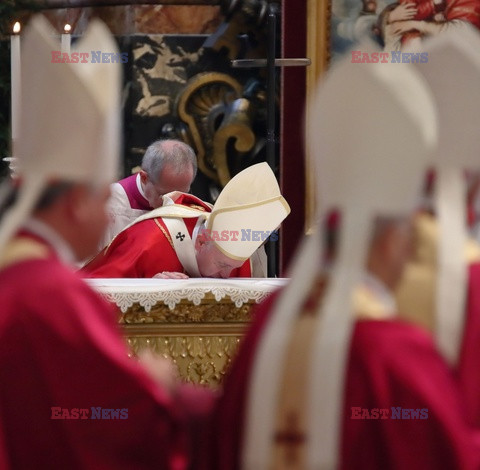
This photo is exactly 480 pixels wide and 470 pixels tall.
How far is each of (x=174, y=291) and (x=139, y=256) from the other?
790mm

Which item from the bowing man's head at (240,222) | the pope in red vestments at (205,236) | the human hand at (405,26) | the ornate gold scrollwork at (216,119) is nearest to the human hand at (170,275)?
the pope in red vestments at (205,236)

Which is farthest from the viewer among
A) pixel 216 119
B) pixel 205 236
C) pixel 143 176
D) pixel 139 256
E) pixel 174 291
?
pixel 216 119

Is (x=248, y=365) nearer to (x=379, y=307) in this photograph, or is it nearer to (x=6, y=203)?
(x=379, y=307)

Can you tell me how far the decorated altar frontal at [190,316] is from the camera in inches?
206

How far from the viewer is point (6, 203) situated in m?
2.75

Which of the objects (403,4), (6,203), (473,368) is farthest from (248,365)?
(403,4)

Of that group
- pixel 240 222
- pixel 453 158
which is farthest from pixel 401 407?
pixel 240 222

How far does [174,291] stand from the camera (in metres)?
5.23

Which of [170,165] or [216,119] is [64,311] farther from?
[216,119]

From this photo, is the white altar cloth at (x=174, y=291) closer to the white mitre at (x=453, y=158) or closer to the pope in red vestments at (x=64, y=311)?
the pope in red vestments at (x=64, y=311)

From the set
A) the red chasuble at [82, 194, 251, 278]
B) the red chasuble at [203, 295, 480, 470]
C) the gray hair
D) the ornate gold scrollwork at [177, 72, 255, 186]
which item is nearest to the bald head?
the gray hair

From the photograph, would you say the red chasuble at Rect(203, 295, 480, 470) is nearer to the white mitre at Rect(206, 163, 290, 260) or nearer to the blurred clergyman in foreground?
the blurred clergyman in foreground

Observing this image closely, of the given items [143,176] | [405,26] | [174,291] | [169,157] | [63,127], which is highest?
[405,26]

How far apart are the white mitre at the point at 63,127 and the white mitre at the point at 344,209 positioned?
0.48m
